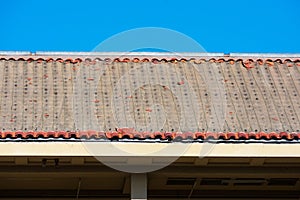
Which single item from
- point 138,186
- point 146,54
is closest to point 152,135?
point 138,186

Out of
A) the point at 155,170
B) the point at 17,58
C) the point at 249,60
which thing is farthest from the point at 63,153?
the point at 249,60

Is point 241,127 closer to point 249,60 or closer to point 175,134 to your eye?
point 175,134

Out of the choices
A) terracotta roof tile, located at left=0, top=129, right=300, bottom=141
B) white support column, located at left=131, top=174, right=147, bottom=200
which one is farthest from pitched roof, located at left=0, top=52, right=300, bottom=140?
white support column, located at left=131, top=174, right=147, bottom=200

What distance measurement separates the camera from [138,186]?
1063 centimetres

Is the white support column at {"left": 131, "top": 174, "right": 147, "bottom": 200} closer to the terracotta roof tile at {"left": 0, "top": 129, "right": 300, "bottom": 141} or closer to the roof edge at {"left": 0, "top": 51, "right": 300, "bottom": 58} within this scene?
the terracotta roof tile at {"left": 0, "top": 129, "right": 300, "bottom": 141}

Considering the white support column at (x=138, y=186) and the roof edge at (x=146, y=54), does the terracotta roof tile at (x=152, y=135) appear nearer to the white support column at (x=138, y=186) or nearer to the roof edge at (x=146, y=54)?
the white support column at (x=138, y=186)

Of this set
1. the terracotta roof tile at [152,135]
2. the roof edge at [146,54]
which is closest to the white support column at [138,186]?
the terracotta roof tile at [152,135]

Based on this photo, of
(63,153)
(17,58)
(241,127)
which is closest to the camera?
(63,153)

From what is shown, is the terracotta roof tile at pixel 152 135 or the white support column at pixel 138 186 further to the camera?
the white support column at pixel 138 186

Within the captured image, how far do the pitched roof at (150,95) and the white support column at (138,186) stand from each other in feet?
2.03

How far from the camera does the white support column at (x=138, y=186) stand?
34.6 ft

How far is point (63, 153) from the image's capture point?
10.2 meters

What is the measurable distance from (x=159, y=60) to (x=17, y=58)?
235 centimetres

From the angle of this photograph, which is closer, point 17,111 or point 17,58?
point 17,111
